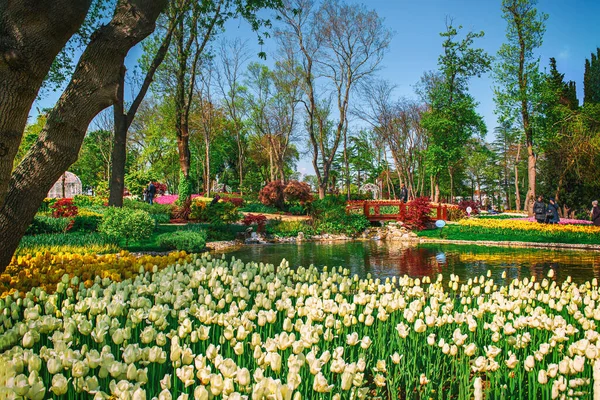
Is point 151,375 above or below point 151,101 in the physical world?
below

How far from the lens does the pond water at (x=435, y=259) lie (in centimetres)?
999

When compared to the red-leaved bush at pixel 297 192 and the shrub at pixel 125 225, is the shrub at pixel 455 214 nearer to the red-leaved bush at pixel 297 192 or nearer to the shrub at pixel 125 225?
the red-leaved bush at pixel 297 192

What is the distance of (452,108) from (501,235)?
14.1m

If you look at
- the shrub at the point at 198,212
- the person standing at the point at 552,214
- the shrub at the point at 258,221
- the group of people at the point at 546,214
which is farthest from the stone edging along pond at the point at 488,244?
the shrub at the point at 198,212

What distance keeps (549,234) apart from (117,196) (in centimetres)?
1553

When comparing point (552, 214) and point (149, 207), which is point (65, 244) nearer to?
point (149, 207)

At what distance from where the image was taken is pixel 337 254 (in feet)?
46.4

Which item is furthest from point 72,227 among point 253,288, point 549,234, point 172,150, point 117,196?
point 172,150

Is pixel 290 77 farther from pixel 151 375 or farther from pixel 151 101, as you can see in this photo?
pixel 151 375

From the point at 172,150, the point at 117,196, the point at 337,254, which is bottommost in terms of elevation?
the point at 337,254

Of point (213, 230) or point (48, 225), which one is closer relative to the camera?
point (48, 225)

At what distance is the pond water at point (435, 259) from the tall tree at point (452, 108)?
543 inches

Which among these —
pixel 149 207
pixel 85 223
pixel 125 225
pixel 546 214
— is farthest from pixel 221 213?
pixel 546 214

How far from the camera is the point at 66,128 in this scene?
11.5 feet
